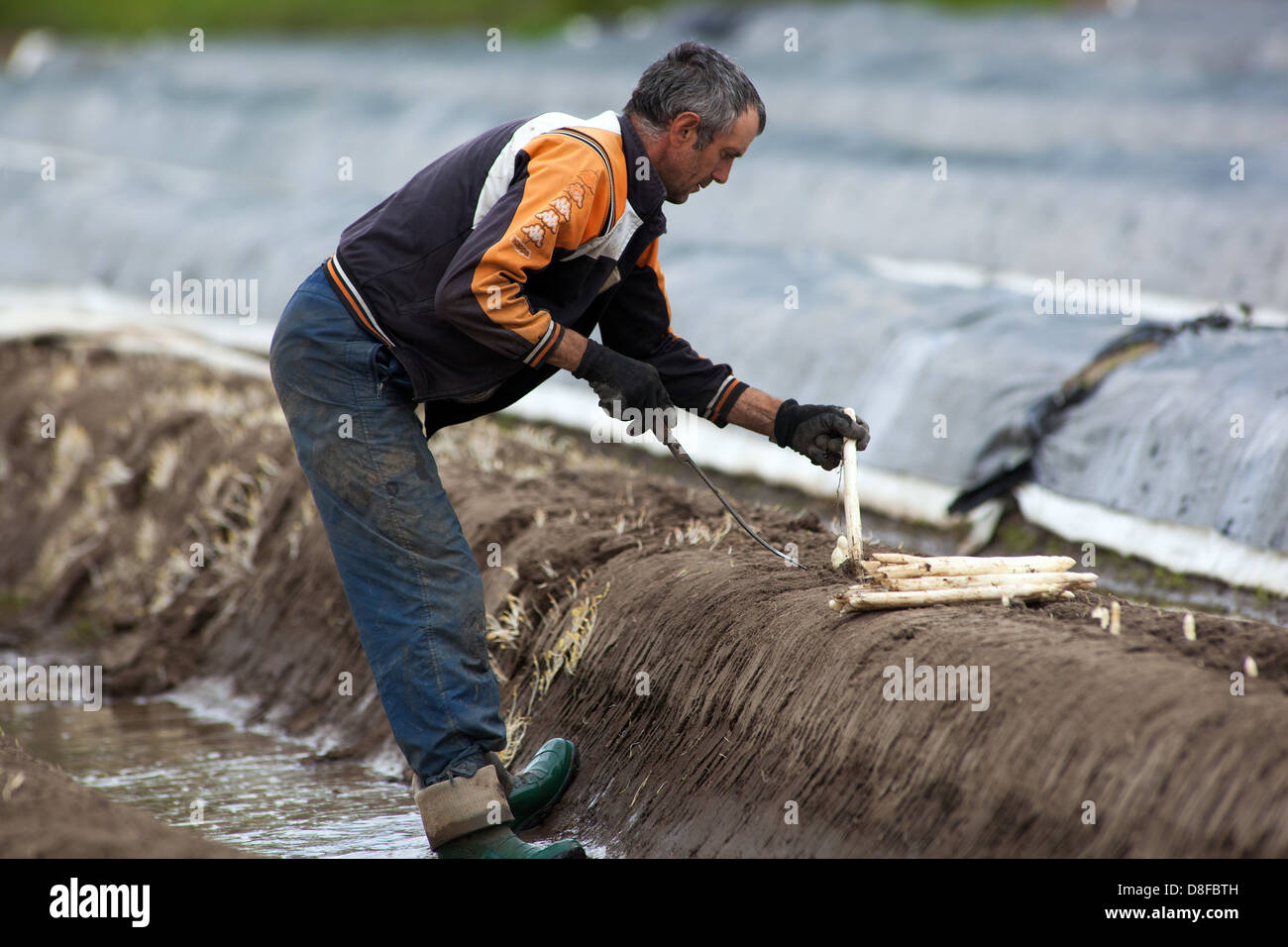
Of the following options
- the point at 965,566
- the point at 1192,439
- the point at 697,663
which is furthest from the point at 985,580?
the point at 1192,439

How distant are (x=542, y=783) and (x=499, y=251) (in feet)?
5.84

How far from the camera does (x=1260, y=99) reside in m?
11.8

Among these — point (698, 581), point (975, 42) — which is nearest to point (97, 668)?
point (698, 581)

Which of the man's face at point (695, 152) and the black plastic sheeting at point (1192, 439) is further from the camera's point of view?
the black plastic sheeting at point (1192, 439)

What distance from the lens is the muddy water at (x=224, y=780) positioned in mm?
4742

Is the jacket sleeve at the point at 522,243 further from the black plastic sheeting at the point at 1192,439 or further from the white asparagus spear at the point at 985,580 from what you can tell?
the black plastic sheeting at the point at 1192,439

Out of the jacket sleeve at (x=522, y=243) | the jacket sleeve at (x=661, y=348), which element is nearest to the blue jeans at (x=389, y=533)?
the jacket sleeve at (x=522, y=243)

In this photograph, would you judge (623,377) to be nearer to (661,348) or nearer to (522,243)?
(522,243)

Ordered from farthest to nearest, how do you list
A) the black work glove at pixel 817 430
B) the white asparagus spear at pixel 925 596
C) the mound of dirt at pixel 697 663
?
1. the black work glove at pixel 817 430
2. the white asparagus spear at pixel 925 596
3. the mound of dirt at pixel 697 663

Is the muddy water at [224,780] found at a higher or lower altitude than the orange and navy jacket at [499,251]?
lower

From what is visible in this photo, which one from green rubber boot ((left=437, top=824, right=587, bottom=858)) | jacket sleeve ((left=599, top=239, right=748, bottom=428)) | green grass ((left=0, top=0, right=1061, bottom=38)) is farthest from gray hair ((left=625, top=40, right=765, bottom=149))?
green grass ((left=0, top=0, right=1061, bottom=38))

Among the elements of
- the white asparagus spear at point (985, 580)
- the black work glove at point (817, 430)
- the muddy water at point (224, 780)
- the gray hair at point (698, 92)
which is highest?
the gray hair at point (698, 92)

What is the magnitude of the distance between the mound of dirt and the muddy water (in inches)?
10.0

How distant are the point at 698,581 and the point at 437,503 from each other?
110 centimetres
